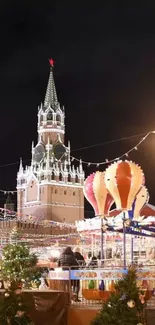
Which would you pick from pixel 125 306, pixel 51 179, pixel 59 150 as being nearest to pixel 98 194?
pixel 125 306

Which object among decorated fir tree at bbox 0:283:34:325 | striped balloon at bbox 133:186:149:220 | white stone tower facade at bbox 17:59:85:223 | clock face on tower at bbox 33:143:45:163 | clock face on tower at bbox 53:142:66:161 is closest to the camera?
decorated fir tree at bbox 0:283:34:325

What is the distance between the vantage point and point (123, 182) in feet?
47.7

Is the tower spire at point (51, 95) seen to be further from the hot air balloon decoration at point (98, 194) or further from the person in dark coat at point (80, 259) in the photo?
the person in dark coat at point (80, 259)

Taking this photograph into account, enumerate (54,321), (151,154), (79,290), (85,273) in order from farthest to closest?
(151,154)
(79,290)
(85,273)
(54,321)

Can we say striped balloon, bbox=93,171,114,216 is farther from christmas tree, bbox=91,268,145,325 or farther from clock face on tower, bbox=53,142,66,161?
clock face on tower, bbox=53,142,66,161

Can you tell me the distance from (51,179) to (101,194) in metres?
57.7

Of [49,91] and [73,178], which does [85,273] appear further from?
[49,91]

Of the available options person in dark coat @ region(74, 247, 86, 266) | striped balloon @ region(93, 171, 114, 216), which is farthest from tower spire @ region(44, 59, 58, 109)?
person in dark coat @ region(74, 247, 86, 266)

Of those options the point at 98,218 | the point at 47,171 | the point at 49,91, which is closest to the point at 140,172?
the point at 98,218

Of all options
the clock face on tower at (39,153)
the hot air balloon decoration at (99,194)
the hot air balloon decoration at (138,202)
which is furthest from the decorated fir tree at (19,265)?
the clock face on tower at (39,153)

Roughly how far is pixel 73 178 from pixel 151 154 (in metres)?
49.4

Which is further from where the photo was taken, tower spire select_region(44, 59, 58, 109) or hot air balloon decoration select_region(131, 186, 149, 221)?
tower spire select_region(44, 59, 58, 109)

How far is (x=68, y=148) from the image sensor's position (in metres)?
77.1

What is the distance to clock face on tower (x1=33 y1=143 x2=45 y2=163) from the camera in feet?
245
